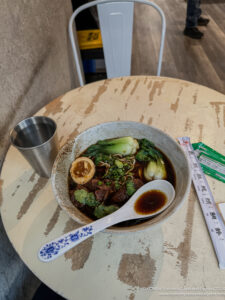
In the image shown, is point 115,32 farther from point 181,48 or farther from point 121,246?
point 181,48

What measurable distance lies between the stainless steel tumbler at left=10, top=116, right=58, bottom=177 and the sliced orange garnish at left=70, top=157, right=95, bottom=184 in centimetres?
12

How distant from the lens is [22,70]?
109cm

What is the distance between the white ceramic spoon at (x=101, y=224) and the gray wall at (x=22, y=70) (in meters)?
0.54

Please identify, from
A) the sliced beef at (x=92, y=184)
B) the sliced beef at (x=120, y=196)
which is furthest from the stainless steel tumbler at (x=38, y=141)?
the sliced beef at (x=120, y=196)

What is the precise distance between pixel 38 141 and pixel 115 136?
1.19 ft

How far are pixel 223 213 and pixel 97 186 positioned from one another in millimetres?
419

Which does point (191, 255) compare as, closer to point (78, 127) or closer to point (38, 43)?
point (78, 127)

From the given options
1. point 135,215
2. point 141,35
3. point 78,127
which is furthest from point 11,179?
point 141,35

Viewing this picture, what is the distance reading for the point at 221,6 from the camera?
5320mm

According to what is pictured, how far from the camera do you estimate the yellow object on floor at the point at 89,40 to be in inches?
101

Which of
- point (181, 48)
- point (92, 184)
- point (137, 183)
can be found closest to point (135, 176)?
point (137, 183)

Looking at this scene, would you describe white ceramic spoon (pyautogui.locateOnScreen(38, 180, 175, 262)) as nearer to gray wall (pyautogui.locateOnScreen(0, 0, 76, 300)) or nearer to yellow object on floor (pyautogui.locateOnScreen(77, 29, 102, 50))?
gray wall (pyautogui.locateOnScreen(0, 0, 76, 300))

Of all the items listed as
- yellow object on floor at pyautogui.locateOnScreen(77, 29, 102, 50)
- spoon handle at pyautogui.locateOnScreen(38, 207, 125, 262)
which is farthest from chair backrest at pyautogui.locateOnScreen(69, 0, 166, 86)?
spoon handle at pyautogui.locateOnScreen(38, 207, 125, 262)

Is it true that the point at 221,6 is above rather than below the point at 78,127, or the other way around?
below
